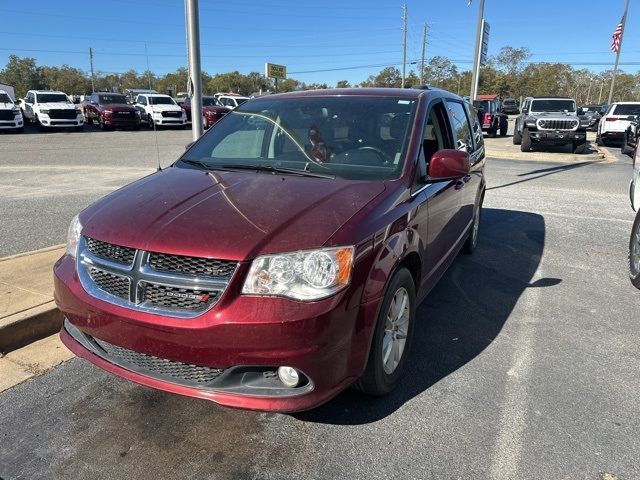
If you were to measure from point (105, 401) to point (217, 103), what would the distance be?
29.9 meters

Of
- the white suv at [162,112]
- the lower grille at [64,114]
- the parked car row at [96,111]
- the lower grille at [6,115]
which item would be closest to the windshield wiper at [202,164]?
the parked car row at [96,111]

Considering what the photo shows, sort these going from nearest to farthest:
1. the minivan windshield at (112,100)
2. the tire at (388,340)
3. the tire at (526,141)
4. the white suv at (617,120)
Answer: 1. the tire at (388,340)
2. the tire at (526,141)
3. the white suv at (617,120)
4. the minivan windshield at (112,100)

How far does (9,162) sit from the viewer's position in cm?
1343

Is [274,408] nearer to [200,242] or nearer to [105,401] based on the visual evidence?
[200,242]

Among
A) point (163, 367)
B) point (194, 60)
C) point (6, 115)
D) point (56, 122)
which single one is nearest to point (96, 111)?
point (56, 122)

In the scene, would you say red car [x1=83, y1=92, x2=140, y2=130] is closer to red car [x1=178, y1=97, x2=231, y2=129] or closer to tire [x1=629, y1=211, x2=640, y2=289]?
red car [x1=178, y1=97, x2=231, y2=129]

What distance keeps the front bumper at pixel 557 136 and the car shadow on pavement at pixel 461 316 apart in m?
12.1

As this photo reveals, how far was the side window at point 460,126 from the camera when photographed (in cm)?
451

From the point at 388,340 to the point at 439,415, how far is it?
51 cm

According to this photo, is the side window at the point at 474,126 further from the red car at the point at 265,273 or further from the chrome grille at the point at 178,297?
the chrome grille at the point at 178,297

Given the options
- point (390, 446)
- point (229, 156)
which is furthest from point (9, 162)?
point (390, 446)

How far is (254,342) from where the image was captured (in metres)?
2.28

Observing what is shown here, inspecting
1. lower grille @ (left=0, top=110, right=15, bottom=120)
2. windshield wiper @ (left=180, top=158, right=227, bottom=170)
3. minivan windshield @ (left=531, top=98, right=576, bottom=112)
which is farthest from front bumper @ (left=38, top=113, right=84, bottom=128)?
windshield wiper @ (left=180, top=158, right=227, bottom=170)

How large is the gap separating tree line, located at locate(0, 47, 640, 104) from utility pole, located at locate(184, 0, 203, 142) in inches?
2510
